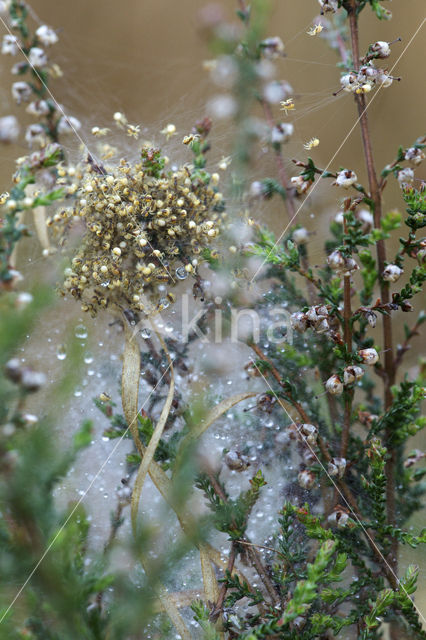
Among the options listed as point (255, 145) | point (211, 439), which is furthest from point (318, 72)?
point (211, 439)

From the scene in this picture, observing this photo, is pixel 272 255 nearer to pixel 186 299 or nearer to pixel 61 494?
pixel 186 299

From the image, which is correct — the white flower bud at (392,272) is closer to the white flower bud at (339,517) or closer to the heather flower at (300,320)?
the heather flower at (300,320)

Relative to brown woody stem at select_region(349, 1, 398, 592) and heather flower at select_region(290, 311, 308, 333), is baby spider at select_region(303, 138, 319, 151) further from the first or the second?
heather flower at select_region(290, 311, 308, 333)

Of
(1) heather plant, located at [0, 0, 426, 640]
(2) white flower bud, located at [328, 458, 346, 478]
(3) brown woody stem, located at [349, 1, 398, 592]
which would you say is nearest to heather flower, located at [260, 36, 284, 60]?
(1) heather plant, located at [0, 0, 426, 640]

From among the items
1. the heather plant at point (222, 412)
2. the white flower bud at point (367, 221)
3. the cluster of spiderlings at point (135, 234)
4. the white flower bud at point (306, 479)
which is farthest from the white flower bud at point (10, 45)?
the white flower bud at point (306, 479)

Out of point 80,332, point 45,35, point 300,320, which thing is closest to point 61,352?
Result: point 80,332

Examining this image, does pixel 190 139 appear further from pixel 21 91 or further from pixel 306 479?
pixel 306 479
